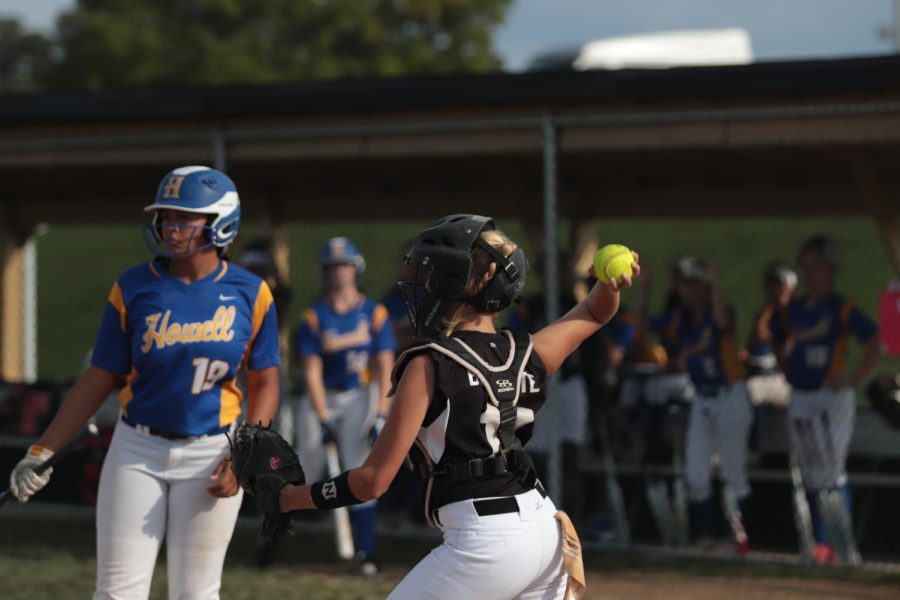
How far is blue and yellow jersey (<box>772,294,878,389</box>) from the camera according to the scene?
27.3 feet

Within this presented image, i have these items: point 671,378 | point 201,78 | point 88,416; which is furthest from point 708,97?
point 201,78

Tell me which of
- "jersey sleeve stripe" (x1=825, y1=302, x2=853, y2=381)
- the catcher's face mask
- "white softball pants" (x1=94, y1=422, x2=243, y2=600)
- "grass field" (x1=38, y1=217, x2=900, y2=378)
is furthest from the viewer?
"grass field" (x1=38, y1=217, x2=900, y2=378)

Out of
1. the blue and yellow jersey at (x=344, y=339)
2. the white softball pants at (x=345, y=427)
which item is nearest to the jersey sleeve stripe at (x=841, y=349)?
the blue and yellow jersey at (x=344, y=339)

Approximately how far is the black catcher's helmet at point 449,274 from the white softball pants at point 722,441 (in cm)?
527

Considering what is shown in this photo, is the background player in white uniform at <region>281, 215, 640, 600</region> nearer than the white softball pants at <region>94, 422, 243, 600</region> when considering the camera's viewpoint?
Yes

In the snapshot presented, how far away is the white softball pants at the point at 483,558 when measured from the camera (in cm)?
345

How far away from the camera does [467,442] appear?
138 inches

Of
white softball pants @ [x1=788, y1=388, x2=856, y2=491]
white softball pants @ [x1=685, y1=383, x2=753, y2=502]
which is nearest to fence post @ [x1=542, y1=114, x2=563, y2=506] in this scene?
white softball pants @ [x1=685, y1=383, x2=753, y2=502]

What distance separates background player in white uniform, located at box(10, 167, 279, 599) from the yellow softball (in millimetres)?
1519

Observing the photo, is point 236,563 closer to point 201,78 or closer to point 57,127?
point 57,127

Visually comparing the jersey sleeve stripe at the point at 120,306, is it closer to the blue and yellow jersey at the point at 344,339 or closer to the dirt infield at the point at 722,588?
the blue and yellow jersey at the point at 344,339

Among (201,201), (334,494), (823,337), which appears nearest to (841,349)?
(823,337)

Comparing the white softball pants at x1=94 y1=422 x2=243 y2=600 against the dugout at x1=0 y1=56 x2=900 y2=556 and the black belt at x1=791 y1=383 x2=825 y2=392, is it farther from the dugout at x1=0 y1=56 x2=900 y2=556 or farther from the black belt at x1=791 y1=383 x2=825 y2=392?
the black belt at x1=791 y1=383 x2=825 y2=392

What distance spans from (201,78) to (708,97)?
111 ft
